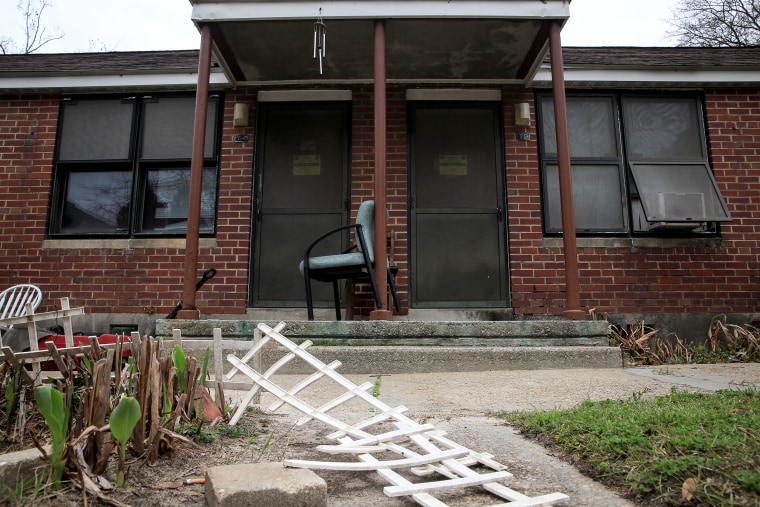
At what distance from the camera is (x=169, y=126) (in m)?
6.39

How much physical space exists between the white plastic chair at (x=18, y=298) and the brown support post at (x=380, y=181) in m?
3.68

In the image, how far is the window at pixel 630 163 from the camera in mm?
5996

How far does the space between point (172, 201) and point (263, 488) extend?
5.49 m

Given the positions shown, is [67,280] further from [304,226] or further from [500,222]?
[500,222]

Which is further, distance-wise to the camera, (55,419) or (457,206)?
(457,206)

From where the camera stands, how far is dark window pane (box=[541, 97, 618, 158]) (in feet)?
20.6

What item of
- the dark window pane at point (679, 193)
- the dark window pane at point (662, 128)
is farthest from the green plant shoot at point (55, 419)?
the dark window pane at point (662, 128)

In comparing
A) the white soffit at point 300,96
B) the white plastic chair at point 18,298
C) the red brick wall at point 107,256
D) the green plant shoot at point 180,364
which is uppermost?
the white soffit at point 300,96

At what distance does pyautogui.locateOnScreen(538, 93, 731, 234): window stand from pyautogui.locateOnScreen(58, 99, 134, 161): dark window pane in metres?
4.72

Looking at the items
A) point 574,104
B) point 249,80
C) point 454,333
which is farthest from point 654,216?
point 249,80

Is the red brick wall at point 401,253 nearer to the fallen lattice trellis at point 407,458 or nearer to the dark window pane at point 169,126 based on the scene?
the dark window pane at point 169,126

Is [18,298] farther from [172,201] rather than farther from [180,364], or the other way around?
[180,364]

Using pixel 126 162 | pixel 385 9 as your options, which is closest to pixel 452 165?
pixel 385 9

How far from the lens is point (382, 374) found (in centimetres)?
399
